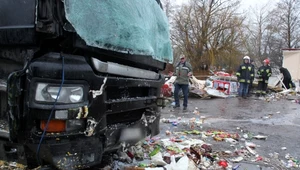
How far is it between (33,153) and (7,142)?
0.28 meters

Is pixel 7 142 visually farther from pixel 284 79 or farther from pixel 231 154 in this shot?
pixel 284 79

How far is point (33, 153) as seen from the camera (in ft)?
7.13

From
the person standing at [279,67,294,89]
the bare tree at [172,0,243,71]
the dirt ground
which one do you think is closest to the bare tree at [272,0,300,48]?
the bare tree at [172,0,243,71]

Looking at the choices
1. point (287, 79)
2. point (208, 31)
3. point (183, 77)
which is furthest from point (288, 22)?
point (183, 77)

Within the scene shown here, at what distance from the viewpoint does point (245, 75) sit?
44.1 feet

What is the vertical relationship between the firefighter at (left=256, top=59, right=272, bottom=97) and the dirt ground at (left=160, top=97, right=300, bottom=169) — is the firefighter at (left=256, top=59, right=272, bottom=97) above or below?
above

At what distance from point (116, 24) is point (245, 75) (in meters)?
12.0

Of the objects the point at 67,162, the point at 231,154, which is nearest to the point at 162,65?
the point at 231,154

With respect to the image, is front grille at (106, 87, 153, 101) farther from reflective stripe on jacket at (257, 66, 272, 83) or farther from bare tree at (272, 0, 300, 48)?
bare tree at (272, 0, 300, 48)

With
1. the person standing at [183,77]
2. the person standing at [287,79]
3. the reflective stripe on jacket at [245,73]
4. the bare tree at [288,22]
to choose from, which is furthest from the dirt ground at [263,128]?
the bare tree at [288,22]

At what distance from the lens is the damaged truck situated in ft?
6.77

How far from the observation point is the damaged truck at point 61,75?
206 cm

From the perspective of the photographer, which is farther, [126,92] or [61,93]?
[126,92]

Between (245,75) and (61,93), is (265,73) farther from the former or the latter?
(61,93)
